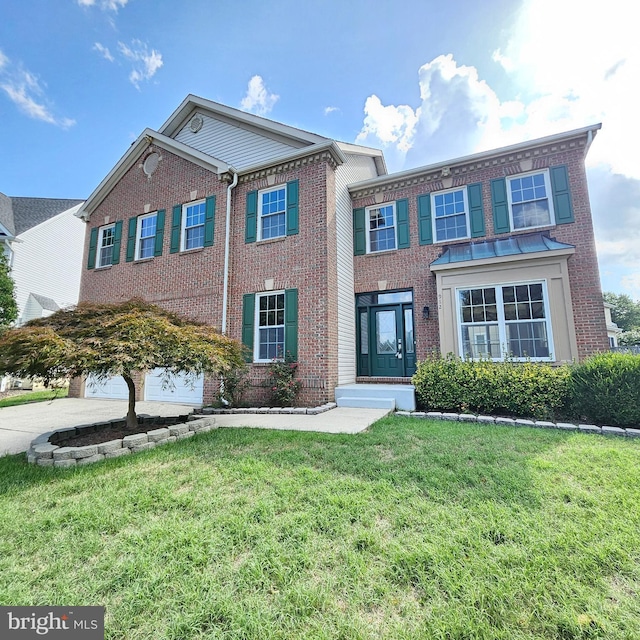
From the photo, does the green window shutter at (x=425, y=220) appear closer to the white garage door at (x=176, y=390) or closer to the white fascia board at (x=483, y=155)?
the white fascia board at (x=483, y=155)

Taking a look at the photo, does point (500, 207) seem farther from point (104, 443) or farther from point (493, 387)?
point (104, 443)

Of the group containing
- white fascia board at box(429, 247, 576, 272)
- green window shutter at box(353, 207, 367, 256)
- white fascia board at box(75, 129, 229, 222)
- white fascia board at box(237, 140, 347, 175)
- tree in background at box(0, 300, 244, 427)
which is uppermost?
white fascia board at box(75, 129, 229, 222)

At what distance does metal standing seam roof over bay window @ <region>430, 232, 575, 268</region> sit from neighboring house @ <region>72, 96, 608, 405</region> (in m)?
0.05

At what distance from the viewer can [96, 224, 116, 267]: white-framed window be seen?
11.6m

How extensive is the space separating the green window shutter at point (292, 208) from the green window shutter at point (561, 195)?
21.1ft

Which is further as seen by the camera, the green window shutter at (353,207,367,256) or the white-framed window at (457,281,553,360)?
the green window shutter at (353,207,367,256)

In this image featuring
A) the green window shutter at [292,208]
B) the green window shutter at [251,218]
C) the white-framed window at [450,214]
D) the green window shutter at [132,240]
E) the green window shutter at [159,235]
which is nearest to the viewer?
the green window shutter at [292,208]

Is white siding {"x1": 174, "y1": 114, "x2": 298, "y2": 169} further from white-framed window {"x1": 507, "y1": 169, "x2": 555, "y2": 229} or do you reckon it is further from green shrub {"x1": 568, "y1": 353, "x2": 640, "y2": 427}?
green shrub {"x1": 568, "y1": 353, "x2": 640, "y2": 427}

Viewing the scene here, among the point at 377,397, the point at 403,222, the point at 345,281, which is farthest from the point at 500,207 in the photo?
the point at 377,397

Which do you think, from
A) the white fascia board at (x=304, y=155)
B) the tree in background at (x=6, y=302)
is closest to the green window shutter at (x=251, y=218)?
the white fascia board at (x=304, y=155)

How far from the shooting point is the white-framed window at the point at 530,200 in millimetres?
8195

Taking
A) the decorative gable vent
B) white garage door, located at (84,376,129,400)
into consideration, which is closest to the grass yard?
white garage door, located at (84,376,129,400)

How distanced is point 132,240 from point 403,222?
882cm

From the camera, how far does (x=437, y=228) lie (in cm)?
925
